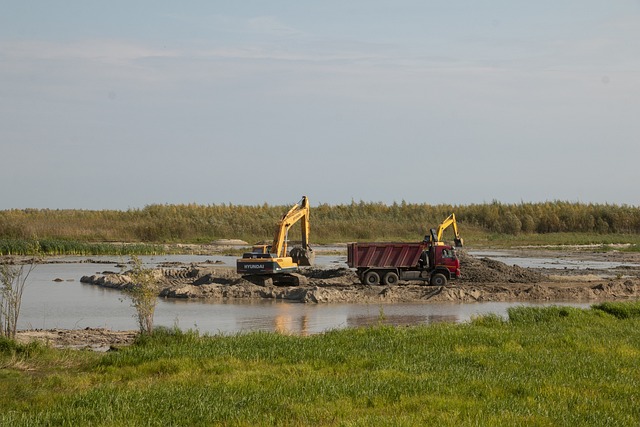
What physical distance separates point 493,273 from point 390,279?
5.18 metres

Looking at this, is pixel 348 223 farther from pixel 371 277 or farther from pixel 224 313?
pixel 224 313

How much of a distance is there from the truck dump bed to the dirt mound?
3.85 metres

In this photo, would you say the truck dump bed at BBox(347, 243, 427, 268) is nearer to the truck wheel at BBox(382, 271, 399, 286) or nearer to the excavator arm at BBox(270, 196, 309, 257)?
the truck wheel at BBox(382, 271, 399, 286)

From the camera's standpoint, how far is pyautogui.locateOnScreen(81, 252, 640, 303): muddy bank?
98.9 feet

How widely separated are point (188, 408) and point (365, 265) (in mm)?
23690

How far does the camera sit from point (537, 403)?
33.8 feet

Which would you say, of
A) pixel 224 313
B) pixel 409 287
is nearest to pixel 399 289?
pixel 409 287

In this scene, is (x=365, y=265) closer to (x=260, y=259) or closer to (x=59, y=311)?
(x=260, y=259)

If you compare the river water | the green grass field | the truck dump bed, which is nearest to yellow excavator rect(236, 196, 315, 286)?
the truck dump bed

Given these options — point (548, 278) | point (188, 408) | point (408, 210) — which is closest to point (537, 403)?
point (188, 408)

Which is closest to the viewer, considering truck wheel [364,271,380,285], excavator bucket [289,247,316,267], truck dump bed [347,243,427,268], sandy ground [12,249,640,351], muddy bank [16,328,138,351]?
muddy bank [16,328,138,351]

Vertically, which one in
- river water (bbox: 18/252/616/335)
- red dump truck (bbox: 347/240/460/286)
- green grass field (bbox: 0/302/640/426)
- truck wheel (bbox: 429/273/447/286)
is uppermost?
red dump truck (bbox: 347/240/460/286)

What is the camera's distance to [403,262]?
33312 millimetres

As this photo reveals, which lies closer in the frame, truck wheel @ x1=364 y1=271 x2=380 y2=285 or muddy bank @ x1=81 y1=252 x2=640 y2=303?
muddy bank @ x1=81 y1=252 x2=640 y2=303
